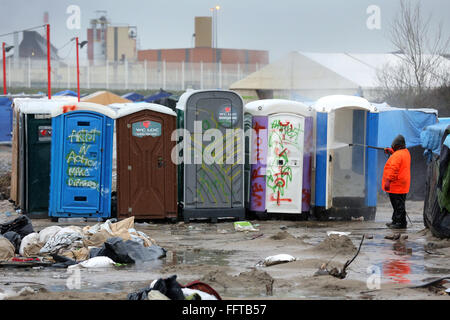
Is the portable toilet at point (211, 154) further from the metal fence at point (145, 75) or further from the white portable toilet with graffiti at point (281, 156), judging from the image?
the metal fence at point (145, 75)

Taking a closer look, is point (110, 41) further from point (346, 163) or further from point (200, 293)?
point (200, 293)

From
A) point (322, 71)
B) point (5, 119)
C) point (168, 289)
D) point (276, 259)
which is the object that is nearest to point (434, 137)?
point (276, 259)

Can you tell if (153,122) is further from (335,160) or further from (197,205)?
(335,160)

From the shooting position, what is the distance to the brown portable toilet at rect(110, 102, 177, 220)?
41.3 feet

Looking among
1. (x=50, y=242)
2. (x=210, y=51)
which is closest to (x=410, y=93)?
(x=50, y=242)

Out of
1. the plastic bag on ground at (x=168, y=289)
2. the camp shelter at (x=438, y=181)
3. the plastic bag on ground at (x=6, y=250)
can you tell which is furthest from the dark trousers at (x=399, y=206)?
the plastic bag on ground at (x=168, y=289)

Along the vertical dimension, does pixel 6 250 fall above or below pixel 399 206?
below

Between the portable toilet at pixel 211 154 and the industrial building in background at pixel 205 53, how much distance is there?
46.2 m

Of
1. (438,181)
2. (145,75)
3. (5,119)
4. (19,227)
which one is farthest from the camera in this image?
(145,75)

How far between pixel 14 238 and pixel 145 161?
131 inches

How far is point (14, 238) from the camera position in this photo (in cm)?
988

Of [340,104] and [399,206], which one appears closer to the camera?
[399,206]

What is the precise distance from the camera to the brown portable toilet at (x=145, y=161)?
41.3ft

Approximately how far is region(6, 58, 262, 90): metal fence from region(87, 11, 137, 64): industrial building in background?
12032 mm
